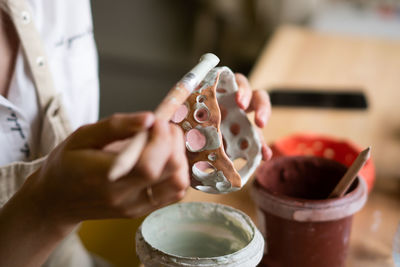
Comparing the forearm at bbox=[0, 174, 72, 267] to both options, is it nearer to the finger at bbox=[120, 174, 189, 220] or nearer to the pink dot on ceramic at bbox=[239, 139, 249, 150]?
the finger at bbox=[120, 174, 189, 220]

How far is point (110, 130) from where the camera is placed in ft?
1.40

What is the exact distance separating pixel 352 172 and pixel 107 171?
32cm

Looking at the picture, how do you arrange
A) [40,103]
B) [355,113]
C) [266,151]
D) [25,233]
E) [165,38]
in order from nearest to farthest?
[25,233], [266,151], [40,103], [355,113], [165,38]

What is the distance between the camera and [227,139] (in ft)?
2.27

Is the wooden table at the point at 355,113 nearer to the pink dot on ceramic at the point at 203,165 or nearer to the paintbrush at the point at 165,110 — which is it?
the pink dot on ceramic at the point at 203,165

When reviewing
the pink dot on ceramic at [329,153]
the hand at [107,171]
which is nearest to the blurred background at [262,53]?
the pink dot on ceramic at [329,153]

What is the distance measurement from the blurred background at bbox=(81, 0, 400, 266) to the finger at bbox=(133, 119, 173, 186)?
0.51 meters

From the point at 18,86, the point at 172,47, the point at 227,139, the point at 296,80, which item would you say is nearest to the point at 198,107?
the point at 227,139

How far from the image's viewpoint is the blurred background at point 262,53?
110 cm

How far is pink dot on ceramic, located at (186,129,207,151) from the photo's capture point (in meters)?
0.58

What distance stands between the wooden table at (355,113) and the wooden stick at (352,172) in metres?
0.15

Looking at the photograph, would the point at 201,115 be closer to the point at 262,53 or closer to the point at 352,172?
the point at 352,172

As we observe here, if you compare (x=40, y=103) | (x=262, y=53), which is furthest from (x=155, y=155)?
(x=262, y=53)

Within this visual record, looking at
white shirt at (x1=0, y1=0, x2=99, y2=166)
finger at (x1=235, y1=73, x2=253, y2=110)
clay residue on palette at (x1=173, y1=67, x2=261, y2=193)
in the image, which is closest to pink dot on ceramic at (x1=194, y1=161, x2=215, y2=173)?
clay residue on palette at (x1=173, y1=67, x2=261, y2=193)
